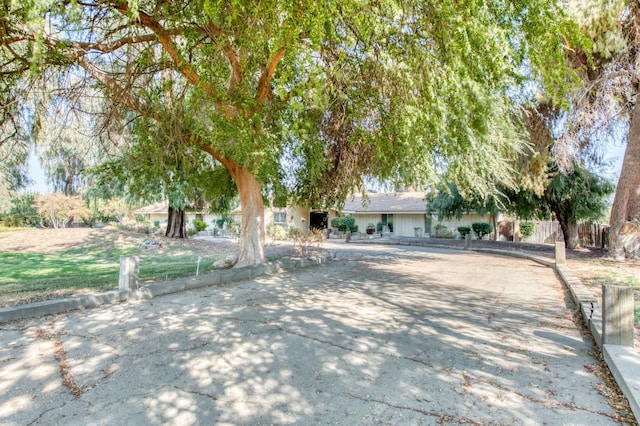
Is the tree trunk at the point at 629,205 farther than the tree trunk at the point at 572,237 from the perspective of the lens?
No

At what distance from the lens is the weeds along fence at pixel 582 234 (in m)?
19.9

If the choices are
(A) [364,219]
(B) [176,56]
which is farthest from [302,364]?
(A) [364,219]

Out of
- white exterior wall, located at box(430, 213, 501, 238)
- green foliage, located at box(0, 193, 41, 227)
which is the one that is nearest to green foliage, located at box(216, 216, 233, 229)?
green foliage, located at box(0, 193, 41, 227)

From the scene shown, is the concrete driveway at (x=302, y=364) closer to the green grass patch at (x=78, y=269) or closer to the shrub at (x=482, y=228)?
the green grass patch at (x=78, y=269)

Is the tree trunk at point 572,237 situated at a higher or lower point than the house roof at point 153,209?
A: lower

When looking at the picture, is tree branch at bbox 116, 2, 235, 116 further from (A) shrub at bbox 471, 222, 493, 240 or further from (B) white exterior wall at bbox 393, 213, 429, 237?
(B) white exterior wall at bbox 393, 213, 429, 237

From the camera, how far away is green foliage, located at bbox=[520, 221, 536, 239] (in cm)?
3009

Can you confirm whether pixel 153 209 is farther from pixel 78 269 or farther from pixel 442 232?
pixel 78 269

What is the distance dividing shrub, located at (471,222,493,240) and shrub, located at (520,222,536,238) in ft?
8.58

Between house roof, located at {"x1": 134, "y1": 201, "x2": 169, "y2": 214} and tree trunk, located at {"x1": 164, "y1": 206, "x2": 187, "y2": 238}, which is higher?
house roof, located at {"x1": 134, "y1": 201, "x2": 169, "y2": 214}

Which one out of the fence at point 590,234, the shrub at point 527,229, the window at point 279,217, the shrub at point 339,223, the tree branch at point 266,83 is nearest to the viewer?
the tree branch at point 266,83

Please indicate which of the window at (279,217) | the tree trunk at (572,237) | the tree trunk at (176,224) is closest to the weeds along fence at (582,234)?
the tree trunk at (572,237)

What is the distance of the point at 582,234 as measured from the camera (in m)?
23.0

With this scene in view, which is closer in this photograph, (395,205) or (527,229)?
(527,229)
